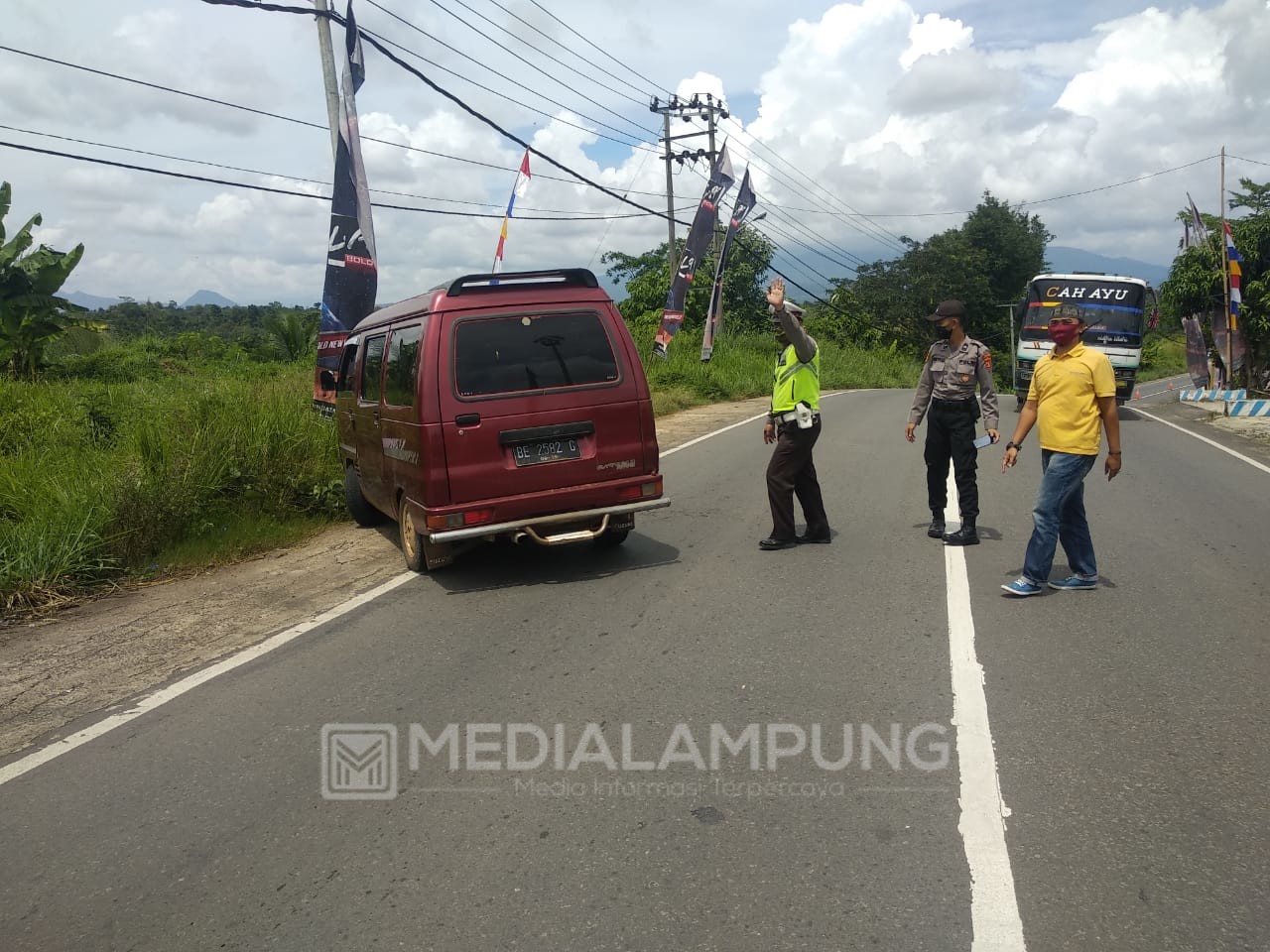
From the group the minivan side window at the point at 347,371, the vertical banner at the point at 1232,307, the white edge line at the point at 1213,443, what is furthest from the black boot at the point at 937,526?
the vertical banner at the point at 1232,307

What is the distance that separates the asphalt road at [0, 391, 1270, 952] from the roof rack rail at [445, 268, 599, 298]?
2.04 metres

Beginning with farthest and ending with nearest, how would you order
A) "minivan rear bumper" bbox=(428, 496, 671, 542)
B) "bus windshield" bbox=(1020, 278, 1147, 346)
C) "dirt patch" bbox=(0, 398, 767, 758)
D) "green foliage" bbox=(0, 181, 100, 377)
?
"bus windshield" bbox=(1020, 278, 1147, 346)
"green foliage" bbox=(0, 181, 100, 377)
"minivan rear bumper" bbox=(428, 496, 671, 542)
"dirt patch" bbox=(0, 398, 767, 758)

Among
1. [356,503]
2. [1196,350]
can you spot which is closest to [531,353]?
[356,503]

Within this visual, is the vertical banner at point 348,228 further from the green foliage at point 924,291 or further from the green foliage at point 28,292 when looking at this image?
the green foliage at point 924,291

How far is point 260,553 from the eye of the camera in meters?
8.14

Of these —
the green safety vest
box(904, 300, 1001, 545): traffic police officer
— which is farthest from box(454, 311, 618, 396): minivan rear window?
box(904, 300, 1001, 545): traffic police officer

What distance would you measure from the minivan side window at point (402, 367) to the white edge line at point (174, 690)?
1321 mm

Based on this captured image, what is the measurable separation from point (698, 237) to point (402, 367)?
18.7 meters

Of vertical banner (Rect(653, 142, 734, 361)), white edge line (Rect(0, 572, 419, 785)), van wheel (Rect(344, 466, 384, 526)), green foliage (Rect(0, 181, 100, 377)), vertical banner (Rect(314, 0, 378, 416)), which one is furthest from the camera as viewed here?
vertical banner (Rect(653, 142, 734, 361))

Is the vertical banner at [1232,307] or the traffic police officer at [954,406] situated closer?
the traffic police officer at [954,406]

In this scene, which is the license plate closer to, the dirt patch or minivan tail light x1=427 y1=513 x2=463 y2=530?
minivan tail light x1=427 y1=513 x2=463 y2=530

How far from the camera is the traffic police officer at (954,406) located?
23.5 feet

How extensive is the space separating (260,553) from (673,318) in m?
18.0

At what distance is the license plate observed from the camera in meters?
6.48
